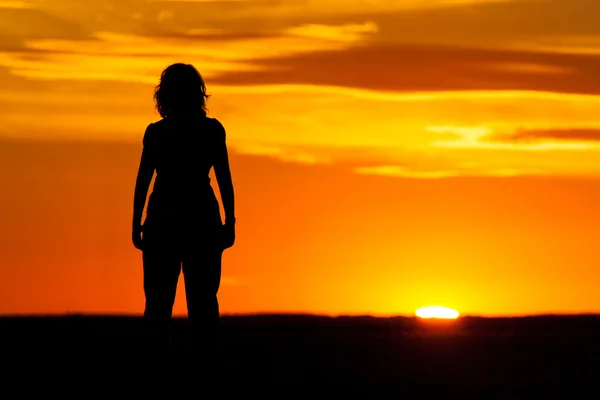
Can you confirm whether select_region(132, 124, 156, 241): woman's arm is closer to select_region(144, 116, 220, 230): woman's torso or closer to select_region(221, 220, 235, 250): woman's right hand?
select_region(144, 116, 220, 230): woman's torso

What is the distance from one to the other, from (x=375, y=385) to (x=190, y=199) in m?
2.04

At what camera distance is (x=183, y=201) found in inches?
424

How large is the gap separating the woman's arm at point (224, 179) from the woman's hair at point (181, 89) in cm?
25

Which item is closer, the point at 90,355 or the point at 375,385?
the point at 375,385

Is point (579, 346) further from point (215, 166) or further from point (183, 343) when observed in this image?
point (215, 166)

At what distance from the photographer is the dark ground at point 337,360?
11.3 m

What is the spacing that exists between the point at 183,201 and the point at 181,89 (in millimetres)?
765

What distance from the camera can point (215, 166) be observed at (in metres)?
10.9

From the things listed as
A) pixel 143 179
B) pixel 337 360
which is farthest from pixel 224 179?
pixel 337 360

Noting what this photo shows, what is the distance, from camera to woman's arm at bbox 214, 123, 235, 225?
10.8 m

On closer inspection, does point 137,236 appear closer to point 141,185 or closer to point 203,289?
point 141,185

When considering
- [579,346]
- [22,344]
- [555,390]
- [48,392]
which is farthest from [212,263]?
[579,346]

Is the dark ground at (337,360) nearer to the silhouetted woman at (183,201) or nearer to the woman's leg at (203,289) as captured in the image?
the woman's leg at (203,289)

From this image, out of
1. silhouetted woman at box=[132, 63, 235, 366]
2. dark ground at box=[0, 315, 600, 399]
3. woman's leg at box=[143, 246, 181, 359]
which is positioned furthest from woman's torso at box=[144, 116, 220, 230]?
dark ground at box=[0, 315, 600, 399]
